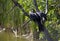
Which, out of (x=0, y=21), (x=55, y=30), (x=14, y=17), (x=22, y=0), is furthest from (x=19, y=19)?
(x=55, y=30)

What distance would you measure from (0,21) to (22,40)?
3.86m


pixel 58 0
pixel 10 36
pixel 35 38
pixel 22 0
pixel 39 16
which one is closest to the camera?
pixel 39 16

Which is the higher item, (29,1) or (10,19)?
(29,1)

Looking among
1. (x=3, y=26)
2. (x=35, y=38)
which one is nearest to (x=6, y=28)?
(x=3, y=26)

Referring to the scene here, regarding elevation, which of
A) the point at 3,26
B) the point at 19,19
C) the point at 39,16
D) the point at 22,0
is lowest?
the point at 3,26

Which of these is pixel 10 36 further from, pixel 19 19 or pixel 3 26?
pixel 3 26

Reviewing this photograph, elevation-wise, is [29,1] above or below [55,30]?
above

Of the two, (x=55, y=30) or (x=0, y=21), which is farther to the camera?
(x=0, y=21)

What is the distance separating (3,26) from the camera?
48.1 ft

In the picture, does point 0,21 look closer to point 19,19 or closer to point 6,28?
point 6,28

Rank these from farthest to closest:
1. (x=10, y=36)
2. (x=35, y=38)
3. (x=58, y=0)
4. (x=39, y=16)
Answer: (x=10, y=36), (x=35, y=38), (x=58, y=0), (x=39, y=16)

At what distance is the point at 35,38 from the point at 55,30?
5.00m

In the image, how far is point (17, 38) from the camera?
12.0 m

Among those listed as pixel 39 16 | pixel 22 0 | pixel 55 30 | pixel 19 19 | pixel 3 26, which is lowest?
pixel 3 26
